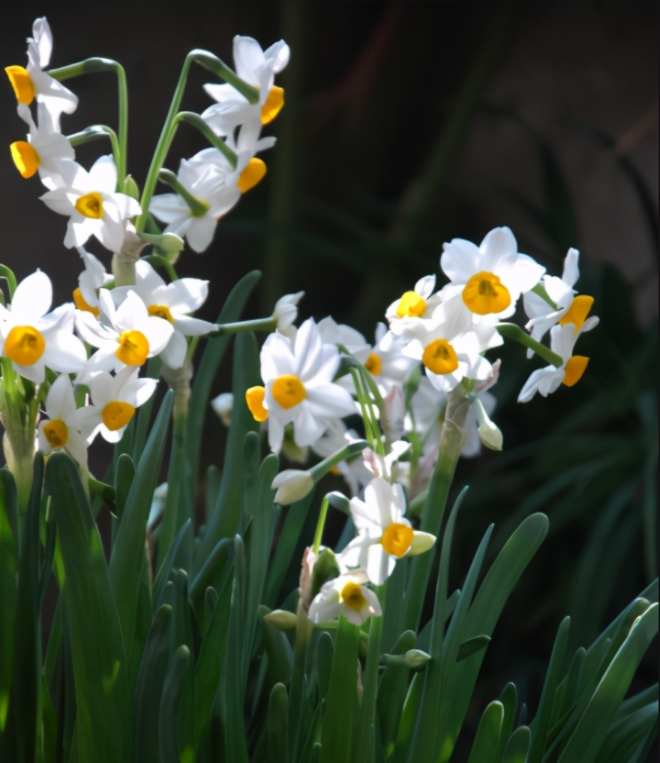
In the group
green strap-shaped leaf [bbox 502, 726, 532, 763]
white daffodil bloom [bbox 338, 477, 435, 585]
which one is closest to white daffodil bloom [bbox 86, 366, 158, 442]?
white daffodil bloom [bbox 338, 477, 435, 585]

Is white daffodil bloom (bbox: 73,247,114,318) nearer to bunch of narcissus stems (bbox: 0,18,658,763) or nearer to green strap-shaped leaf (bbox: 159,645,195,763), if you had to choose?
bunch of narcissus stems (bbox: 0,18,658,763)

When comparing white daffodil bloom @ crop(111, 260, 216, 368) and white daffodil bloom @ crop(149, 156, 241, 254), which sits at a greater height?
white daffodil bloom @ crop(149, 156, 241, 254)

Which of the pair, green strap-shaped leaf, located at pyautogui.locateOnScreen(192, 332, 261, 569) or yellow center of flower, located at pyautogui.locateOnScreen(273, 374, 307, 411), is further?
green strap-shaped leaf, located at pyautogui.locateOnScreen(192, 332, 261, 569)

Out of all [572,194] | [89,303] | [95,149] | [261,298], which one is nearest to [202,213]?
[89,303]

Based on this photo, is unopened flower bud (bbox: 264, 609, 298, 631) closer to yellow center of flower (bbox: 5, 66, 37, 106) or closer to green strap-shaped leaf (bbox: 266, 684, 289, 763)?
green strap-shaped leaf (bbox: 266, 684, 289, 763)

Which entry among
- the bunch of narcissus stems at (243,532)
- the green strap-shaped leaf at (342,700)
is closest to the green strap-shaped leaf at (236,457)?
the bunch of narcissus stems at (243,532)

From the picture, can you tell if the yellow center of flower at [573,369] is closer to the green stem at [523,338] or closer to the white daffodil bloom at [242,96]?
the green stem at [523,338]

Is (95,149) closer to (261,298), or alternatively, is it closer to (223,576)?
(261,298)

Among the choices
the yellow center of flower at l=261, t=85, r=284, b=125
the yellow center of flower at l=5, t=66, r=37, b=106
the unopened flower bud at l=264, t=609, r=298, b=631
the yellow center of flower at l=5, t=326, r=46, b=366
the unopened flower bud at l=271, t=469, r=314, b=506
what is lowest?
the unopened flower bud at l=264, t=609, r=298, b=631
